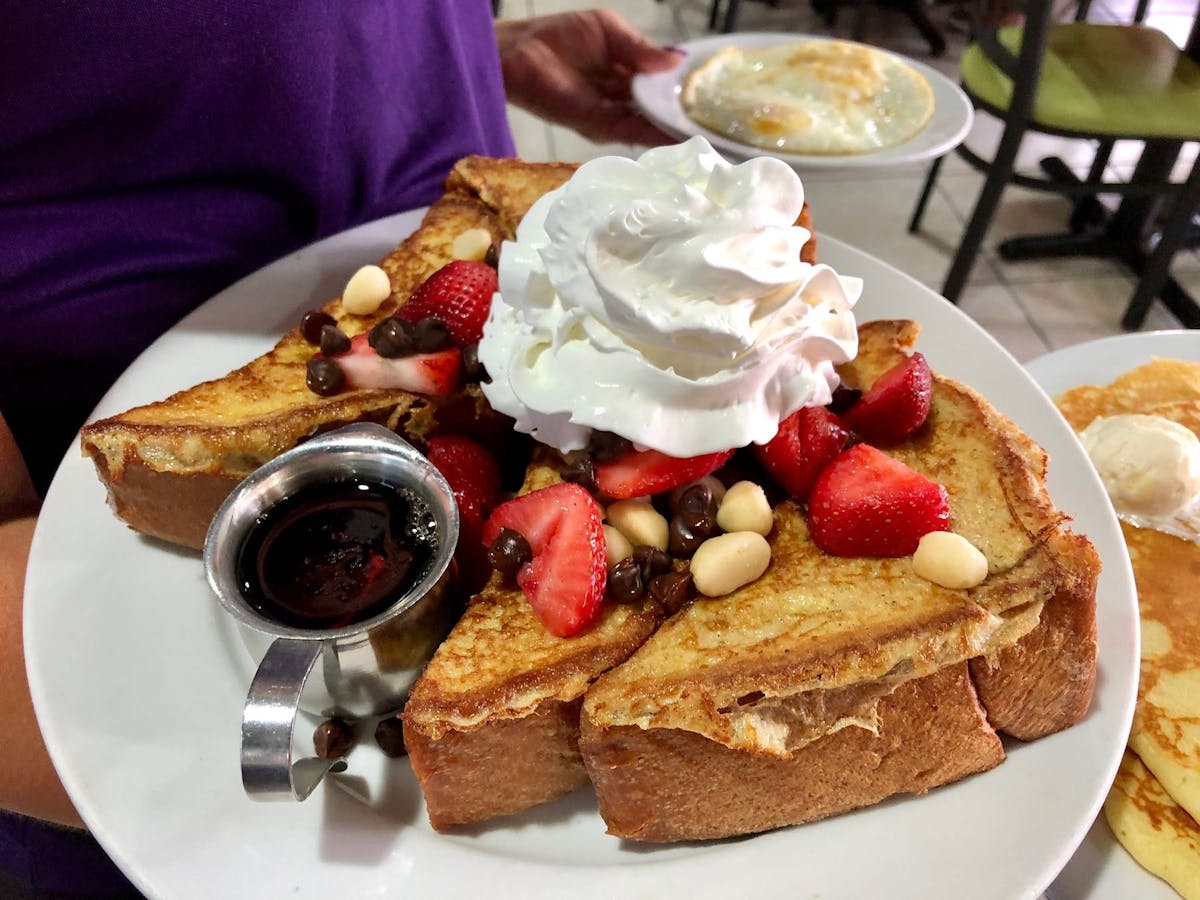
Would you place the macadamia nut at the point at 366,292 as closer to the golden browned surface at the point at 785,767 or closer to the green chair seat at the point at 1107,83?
the golden browned surface at the point at 785,767

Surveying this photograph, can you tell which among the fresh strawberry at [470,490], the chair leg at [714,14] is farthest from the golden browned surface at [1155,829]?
the chair leg at [714,14]

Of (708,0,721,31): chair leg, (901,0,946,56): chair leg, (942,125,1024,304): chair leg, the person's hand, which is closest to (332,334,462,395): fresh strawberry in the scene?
the person's hand

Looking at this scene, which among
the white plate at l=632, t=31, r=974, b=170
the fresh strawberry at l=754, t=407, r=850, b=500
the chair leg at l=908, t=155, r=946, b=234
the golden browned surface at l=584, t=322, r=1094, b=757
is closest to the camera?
the golden browned surface at l=584, t=322, r=1094, b=757

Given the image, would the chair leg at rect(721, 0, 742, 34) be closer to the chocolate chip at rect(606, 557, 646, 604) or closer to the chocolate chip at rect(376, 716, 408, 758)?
the chocolate chip at rect(606, 557, 646, 604)

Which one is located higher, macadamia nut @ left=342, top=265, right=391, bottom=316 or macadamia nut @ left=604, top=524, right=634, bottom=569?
macadamia nut @ left=342, top=265, right=391, bottom=316

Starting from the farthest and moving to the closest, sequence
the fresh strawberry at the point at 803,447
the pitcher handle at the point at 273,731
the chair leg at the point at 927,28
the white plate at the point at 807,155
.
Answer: the chair leg at the point at 927,28, the white plate at the point at 807,155, the fresh strawberry at the point at 803,447, the pitcher handle at the point at 273,731

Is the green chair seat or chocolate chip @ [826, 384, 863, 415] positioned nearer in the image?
chocolate chip @ [826, 384, 863, 415]

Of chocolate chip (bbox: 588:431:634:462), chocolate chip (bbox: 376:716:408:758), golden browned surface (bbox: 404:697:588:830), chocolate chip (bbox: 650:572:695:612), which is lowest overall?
chocolate chip (bbox: 376:716:408:758)
